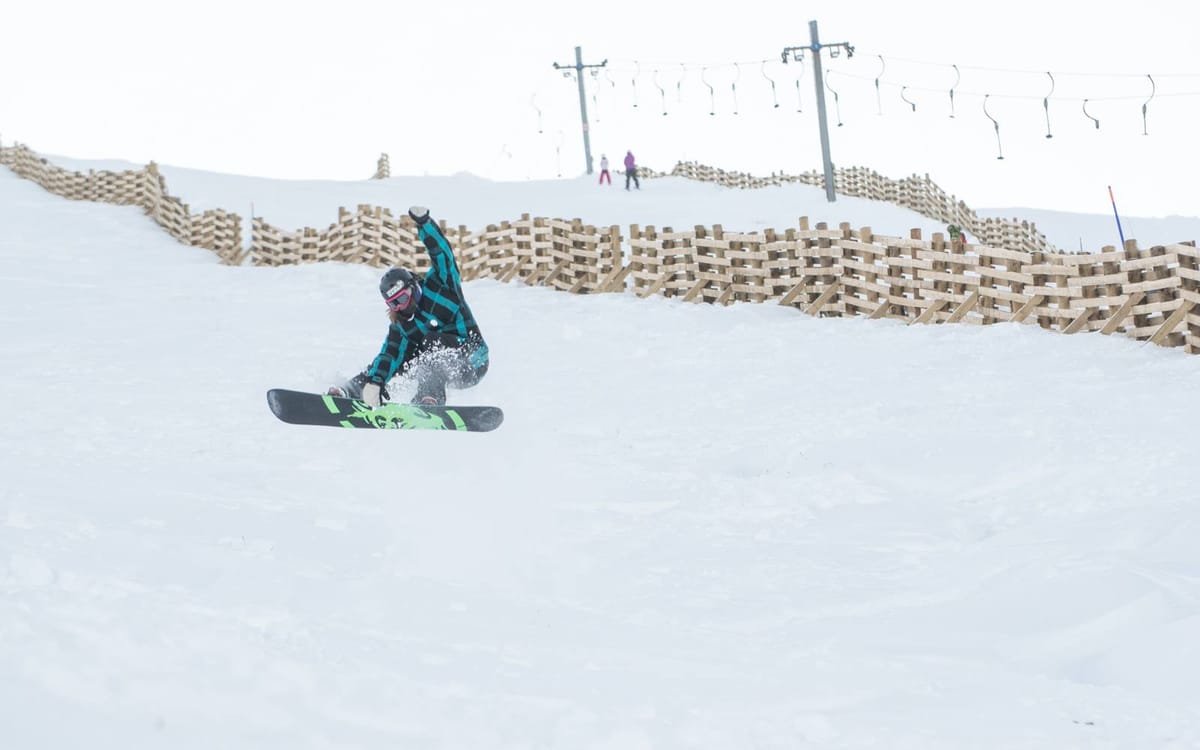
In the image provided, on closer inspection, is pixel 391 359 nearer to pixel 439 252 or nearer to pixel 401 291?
pixel 401 291

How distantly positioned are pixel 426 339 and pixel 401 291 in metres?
0.43

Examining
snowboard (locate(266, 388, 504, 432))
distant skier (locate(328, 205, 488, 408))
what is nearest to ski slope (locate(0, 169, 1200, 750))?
snowboard (locate(266, 388, 504, 432))

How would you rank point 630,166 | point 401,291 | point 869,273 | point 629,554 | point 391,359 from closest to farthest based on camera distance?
point 629,554 < point 401,291 < point 391,359 < point 869,273 < point 630,166

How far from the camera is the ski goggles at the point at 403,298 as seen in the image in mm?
8445

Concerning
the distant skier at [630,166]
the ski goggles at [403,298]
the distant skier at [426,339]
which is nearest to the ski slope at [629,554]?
the distant skier at [426,339]

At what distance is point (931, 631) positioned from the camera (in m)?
5.24

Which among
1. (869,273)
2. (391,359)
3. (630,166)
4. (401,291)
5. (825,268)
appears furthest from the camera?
(630,166)

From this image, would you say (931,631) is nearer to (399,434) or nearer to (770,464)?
(770,464)

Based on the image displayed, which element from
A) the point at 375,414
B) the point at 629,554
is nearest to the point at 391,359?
the point at 375,414

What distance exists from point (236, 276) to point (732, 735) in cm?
1782

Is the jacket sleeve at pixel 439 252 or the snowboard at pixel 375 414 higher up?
the jacket sleeve at pixel 439 252

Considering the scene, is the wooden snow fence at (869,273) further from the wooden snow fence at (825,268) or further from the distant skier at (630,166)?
the distant skier at (630,166)

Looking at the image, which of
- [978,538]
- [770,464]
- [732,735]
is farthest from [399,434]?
[732,735]

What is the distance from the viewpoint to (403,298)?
848cm
